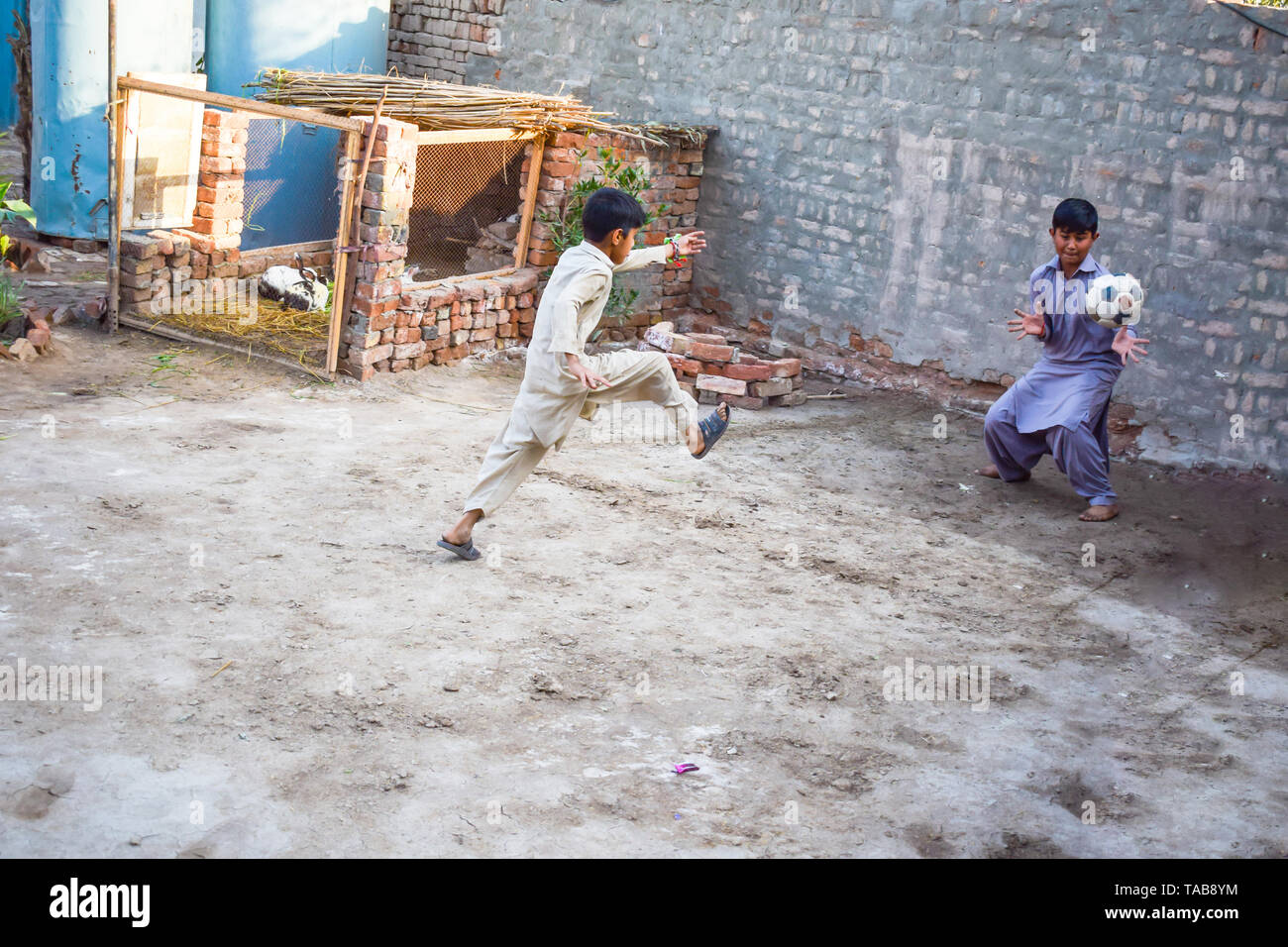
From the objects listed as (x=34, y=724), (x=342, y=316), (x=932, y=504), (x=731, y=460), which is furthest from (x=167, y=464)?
(x=932, y=504)

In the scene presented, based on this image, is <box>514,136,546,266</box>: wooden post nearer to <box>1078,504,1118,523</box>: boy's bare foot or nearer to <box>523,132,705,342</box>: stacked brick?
<box>523,132,705,342</box>: stacked brick

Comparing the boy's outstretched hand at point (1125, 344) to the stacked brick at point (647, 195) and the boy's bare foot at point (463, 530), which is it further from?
the stacked brick at point (647, 195)

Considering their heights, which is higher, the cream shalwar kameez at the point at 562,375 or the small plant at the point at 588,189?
the small plant at the point at 588,189

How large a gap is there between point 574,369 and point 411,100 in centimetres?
354

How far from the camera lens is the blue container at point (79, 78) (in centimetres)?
912

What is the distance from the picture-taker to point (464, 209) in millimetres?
8477

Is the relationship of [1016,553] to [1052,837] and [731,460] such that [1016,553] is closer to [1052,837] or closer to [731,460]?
[731,460]

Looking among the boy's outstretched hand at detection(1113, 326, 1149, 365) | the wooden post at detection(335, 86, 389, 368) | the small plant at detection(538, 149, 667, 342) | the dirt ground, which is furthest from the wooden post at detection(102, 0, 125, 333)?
the boy's outstretched hand at detection(1113, 326, 1149, 365)

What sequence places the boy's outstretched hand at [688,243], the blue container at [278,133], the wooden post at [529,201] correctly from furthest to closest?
1. the blue container at [278,133]
2. the wooden post at [529,201]
3. the boy's outstretched hand at [688,243]

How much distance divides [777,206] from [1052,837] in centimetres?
621

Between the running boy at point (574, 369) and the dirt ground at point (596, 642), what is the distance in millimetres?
410

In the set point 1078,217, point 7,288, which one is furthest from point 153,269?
point 1078,217
